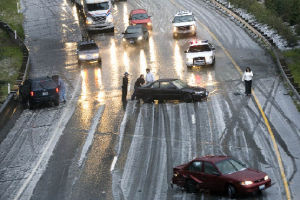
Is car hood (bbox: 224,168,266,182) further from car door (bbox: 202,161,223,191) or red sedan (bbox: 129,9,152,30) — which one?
red sedan (bbox: 129,9,152,30)

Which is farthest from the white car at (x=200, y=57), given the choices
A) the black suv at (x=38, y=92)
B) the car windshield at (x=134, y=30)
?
the car windshield at (x=134, y=30)

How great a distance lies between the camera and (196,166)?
20125 millimetres

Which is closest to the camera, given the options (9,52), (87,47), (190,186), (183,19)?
(190,186)

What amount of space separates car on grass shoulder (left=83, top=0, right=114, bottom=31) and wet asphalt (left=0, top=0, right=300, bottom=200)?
6.57 meters

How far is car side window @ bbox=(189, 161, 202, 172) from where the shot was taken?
20.0 m

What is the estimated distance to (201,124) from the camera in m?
28.1

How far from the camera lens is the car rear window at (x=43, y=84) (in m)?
34.3

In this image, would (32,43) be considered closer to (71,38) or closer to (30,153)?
(71,38)

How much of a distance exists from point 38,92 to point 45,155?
28.2 ft

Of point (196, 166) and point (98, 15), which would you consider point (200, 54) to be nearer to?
point (98, 15)

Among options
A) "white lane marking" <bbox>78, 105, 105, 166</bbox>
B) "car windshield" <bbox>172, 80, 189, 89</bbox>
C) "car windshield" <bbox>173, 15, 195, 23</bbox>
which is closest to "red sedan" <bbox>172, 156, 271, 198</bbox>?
"white lane marking" <bbox>78, 105, 105, 166</bbox>

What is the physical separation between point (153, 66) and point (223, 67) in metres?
4.61

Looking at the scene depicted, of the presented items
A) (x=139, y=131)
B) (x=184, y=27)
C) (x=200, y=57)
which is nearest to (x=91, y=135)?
(x=139, y=131)

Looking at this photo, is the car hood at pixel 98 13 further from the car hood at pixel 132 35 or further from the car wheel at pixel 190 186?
the car wheel at pixel 190 186
